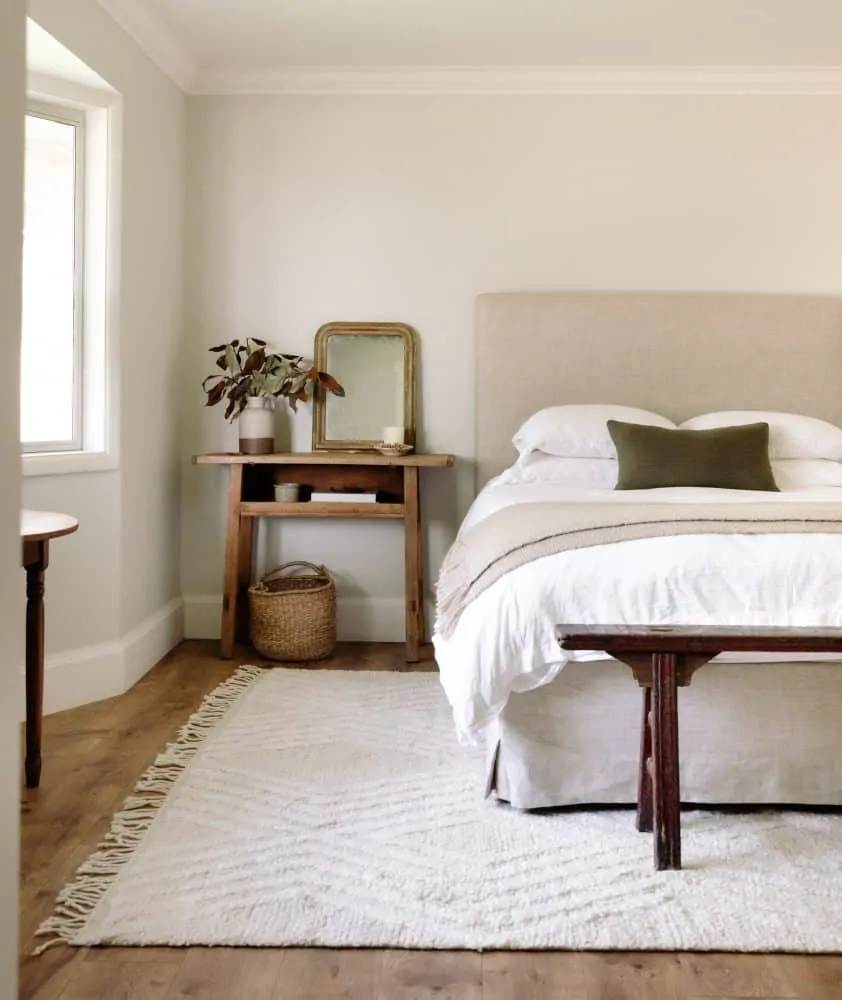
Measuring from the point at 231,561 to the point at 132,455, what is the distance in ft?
1.93

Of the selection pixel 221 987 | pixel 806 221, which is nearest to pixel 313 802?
pixel 221 987

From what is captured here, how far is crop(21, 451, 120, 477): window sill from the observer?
3170mm

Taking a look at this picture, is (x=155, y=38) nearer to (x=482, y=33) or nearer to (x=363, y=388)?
(x=482, y=33)

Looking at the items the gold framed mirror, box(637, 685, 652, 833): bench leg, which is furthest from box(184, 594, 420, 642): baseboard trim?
box(637, 685, 652, 833): bench leg

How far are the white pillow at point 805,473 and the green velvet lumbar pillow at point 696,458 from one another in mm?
114

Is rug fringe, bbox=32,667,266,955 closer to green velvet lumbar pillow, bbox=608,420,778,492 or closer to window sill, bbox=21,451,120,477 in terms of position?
window sill, bbox=21,451,120,477

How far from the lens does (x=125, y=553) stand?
3.62 metres

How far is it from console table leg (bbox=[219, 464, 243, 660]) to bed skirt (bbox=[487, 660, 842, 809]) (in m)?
1.87

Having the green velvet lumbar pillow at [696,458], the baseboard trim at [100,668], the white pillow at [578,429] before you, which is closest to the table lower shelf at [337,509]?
the white pillow at [578,429]

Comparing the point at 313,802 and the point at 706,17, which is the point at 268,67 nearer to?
the point at 706,17

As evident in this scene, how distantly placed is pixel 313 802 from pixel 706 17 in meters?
3.02

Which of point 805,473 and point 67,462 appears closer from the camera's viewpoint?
point 67,462

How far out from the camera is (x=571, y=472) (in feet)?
12.4

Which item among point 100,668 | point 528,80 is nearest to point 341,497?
point 100,668
